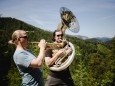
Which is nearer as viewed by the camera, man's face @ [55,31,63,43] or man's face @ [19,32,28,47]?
man's face @ [19,32,28,47]

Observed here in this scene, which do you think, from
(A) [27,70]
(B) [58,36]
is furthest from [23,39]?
(B) [58,36]

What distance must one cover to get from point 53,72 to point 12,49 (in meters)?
41.9

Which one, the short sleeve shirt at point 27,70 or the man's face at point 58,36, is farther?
→ the man's face at point 58,36

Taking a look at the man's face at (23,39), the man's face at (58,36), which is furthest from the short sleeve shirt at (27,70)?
the man's face at (58,36)

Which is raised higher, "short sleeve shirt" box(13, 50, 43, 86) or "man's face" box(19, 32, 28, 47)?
"man's face" box(19, 32, 28, 47)

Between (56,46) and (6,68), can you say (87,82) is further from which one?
(56,46)

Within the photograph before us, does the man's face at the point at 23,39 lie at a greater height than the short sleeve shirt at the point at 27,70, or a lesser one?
greater

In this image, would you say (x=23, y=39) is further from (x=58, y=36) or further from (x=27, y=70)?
(x=58, y=36)

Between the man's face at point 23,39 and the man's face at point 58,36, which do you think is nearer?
the man's face at point 23,39

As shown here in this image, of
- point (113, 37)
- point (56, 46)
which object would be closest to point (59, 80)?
point (56, 46)

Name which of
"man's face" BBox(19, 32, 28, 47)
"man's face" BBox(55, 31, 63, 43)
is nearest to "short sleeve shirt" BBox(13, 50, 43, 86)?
"man's face" BBox(19, 32, 28, 47)

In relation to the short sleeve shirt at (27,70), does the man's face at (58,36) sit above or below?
above

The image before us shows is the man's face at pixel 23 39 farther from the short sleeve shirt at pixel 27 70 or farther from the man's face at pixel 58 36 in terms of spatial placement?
the man's face at pixel 58 36

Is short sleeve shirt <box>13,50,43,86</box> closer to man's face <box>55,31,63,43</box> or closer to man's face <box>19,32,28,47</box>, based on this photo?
man's face <box>19,32,28,47</box>
